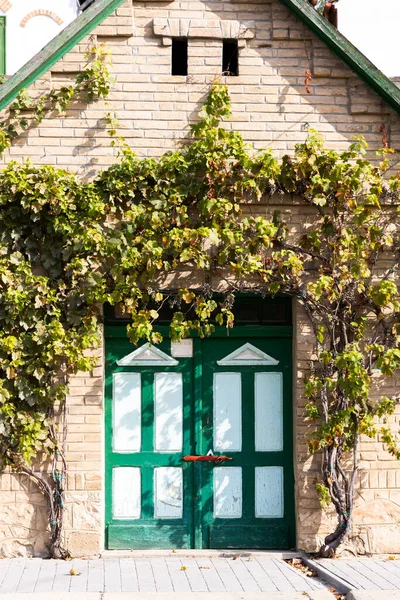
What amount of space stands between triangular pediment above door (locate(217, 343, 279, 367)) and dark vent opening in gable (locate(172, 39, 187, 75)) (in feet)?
9.16

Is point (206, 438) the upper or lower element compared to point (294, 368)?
lower

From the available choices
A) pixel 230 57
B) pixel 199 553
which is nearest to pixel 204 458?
pixel 199 553

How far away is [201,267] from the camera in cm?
775

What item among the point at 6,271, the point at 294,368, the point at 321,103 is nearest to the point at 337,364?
the point at 294,368

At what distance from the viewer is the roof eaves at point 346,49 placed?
7.88 m

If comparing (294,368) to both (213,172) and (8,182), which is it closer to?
(213,172)

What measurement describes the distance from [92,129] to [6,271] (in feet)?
5.30

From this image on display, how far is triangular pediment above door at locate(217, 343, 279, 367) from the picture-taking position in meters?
8.21

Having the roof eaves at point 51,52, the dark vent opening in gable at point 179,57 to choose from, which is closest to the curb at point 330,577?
the dark vent opening in gable at point 179,57

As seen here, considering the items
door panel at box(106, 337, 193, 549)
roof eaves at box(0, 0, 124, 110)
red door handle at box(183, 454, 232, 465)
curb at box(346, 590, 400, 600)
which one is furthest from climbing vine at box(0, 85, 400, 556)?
curb at box(346, 590, 400, 600)

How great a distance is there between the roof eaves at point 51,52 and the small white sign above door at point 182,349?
2834mm

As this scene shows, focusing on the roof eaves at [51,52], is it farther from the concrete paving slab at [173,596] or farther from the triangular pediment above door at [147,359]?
the concrete paving slab at [173,596]

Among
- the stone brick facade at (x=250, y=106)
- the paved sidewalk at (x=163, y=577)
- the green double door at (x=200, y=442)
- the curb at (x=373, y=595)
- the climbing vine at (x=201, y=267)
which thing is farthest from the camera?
the green double door at (x=200, y=442)

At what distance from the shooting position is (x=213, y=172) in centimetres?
782
